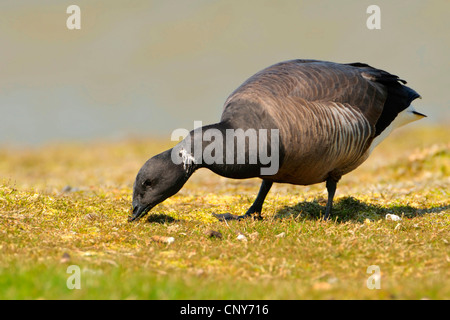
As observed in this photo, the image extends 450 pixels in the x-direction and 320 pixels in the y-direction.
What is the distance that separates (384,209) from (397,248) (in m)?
3.32

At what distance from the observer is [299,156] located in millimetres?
8352

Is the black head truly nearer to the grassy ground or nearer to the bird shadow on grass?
the grassy ground

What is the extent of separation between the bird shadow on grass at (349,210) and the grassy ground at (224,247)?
0.07ft

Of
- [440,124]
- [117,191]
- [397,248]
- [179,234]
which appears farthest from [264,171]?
[440,124]

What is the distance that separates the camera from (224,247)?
7320mm

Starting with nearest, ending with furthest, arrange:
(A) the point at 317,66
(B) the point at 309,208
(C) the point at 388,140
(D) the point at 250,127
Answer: (D) the point at 250,127, (A) the point at 317,66, (B) the point at 309,208, (C) the point at 388,140

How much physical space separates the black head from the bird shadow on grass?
2.42 metres

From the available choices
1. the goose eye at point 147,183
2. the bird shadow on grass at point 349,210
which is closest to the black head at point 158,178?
the goose eye at point 147,183

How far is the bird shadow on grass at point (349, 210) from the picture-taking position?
981cm

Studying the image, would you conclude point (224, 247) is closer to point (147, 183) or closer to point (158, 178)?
point (158, 178)

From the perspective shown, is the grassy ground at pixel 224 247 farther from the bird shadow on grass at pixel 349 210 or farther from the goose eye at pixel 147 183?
the goose eye at pixel 147 183
